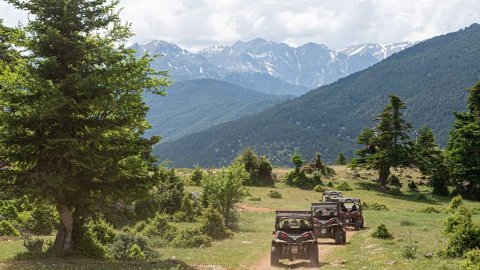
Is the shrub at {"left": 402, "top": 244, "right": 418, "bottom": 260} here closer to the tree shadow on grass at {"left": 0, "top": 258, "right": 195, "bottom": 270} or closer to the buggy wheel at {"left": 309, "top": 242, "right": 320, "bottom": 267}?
the buggy wheel at {"left": 309, "top": 242, "right": 320, "bottom": 267}

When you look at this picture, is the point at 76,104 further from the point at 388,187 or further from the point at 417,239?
the point at 388,187

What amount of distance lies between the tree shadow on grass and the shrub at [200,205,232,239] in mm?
11744

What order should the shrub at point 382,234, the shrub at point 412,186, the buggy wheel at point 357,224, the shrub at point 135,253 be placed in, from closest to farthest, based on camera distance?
1. the shrub at point 135,253
2. the shrub at point 382,234
3. the buggy wheel at point 357,224
4. the shrub at point 412,186

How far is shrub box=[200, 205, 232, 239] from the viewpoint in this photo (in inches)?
1267

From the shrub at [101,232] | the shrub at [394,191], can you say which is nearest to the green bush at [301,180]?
the shrub at [394,191]

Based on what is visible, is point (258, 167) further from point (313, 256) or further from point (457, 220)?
point (457, 220)

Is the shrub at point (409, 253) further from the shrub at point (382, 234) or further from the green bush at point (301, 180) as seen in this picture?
the green bush at point (301, 180)

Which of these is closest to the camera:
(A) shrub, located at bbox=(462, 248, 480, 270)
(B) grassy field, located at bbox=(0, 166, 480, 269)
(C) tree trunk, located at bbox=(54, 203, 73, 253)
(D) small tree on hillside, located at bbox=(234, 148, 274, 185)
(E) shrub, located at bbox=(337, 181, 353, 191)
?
(A) shrub, located at bbox=(462, 248, 480, 270)

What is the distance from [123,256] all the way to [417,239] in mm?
16326

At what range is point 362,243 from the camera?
1058 inches

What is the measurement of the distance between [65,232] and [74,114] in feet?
17.7

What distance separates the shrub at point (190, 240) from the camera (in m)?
28.7

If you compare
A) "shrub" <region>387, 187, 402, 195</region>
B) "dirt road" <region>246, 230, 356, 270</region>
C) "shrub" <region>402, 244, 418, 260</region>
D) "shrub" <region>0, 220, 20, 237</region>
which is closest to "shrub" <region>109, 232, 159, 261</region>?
"dirt road" <region>246, 230, 356, 270</region>

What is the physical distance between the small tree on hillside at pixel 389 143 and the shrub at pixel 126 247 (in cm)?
5152
